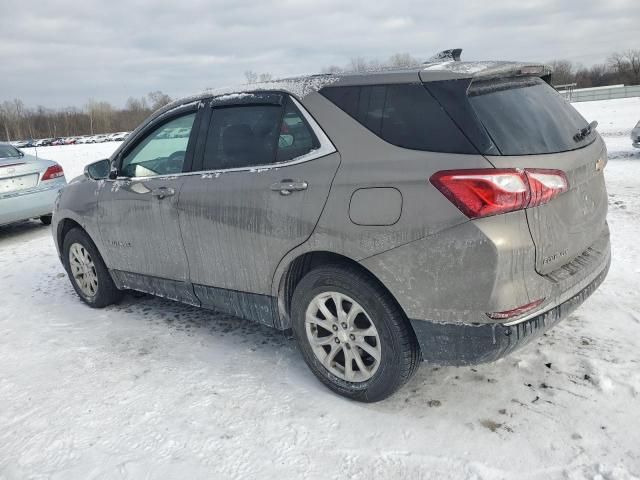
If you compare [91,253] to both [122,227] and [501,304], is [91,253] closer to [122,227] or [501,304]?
[122,227]

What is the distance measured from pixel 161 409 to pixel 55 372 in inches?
41.9

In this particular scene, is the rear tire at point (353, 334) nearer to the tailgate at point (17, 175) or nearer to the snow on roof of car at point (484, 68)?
the snow on roof of car at point (484, 68)

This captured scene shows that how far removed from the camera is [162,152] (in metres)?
4.11

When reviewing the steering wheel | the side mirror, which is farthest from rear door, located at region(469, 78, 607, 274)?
the side mirror

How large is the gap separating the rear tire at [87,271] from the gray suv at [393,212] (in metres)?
1.33

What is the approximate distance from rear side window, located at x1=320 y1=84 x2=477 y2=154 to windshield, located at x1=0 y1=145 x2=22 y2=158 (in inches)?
290

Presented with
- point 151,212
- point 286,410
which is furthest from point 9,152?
point 286,410

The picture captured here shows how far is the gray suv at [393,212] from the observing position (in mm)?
2492

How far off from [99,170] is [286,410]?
2.75 metres

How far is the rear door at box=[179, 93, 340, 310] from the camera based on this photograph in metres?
3.01

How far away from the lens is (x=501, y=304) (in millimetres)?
2467

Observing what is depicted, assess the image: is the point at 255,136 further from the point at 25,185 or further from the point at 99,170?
the point at 25,185

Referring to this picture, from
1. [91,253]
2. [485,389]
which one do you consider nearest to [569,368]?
[485,389]

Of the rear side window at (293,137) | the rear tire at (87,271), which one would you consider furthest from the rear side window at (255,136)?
the rear tire at (87,271)
